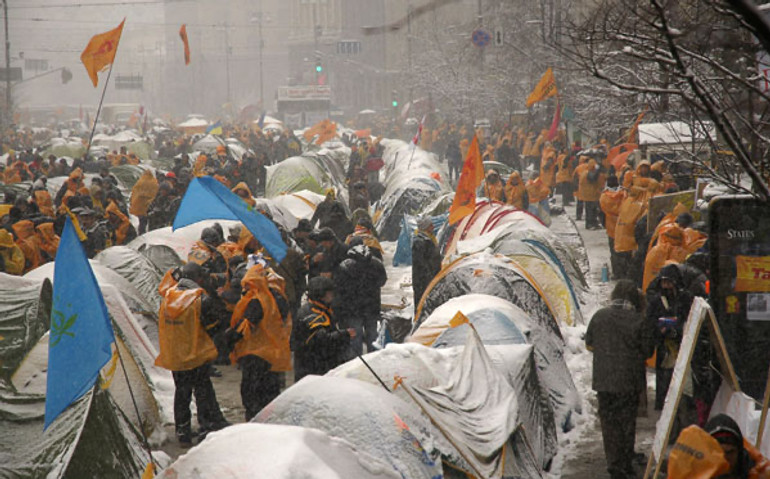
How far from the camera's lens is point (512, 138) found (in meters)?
32.1

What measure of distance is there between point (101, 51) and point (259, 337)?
6765mm

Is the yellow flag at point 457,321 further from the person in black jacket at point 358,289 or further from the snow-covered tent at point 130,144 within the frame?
the snow-covered tent at point 130,144

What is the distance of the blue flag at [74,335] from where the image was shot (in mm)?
5125

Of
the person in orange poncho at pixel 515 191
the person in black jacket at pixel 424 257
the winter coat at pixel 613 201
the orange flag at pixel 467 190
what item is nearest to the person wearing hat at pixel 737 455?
the person in black jacket at pixel 424 257

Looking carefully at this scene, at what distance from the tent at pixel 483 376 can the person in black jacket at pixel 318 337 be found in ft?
3.24

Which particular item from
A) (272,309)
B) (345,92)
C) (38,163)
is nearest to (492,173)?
(272,309)

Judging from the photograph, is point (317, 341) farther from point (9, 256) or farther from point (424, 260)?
point (9, 256)

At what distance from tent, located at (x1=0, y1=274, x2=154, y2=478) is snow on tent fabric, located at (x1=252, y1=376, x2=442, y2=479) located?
6.34 feet

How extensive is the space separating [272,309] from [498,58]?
112 feet

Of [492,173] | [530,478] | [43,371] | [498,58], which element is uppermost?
[498,58]

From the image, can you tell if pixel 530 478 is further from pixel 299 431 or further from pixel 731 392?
pixel 299 431

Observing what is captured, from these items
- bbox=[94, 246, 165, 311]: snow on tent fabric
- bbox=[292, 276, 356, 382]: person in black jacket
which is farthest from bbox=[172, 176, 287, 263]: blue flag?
bbox=[94, 246, 165, 311]: snow on tent fabric

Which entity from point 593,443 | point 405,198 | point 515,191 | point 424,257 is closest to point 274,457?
point 593,443

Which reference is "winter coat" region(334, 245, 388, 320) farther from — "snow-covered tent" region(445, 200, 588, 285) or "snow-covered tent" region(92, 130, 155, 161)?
"snow-covered tent" region(92, 130, 155, 161)
